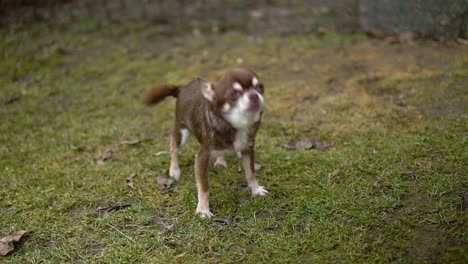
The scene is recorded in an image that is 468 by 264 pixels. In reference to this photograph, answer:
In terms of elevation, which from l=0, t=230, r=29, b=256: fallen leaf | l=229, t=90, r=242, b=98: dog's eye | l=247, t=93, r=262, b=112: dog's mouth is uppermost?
l=229, t=90, r=242, b=98: dog's eye

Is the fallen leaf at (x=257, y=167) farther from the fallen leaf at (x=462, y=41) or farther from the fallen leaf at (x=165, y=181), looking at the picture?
the fallen leaf at (x=462, y=41)

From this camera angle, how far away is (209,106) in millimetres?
3889

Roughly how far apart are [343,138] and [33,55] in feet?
18.4

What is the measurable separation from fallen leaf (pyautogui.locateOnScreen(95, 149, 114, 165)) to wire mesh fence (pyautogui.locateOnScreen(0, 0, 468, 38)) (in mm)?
4582

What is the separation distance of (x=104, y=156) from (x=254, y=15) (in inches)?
225

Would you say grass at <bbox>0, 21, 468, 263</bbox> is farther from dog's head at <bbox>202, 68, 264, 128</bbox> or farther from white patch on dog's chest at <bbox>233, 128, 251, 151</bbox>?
dog's head at <bbox>202, 68, 264, 128</bbox>

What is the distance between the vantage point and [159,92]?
461 centimetres

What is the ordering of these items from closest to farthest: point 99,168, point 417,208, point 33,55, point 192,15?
point 417,208 → point 99,168 → point 33,55 → point 192,15

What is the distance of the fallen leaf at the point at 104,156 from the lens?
5.07 meters

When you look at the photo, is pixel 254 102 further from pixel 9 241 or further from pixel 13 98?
pixel 13 98

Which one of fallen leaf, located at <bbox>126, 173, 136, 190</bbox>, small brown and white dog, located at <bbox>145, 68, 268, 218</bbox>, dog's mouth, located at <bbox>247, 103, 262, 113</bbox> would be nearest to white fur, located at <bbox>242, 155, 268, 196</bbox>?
small brown and white dog, located at <bbox>145, 68, 268, 218</bbox>

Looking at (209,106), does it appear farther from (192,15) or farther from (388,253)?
(192,15)

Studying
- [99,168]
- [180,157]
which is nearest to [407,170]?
[180,157]

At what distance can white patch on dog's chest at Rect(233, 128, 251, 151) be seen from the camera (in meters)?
3.87
